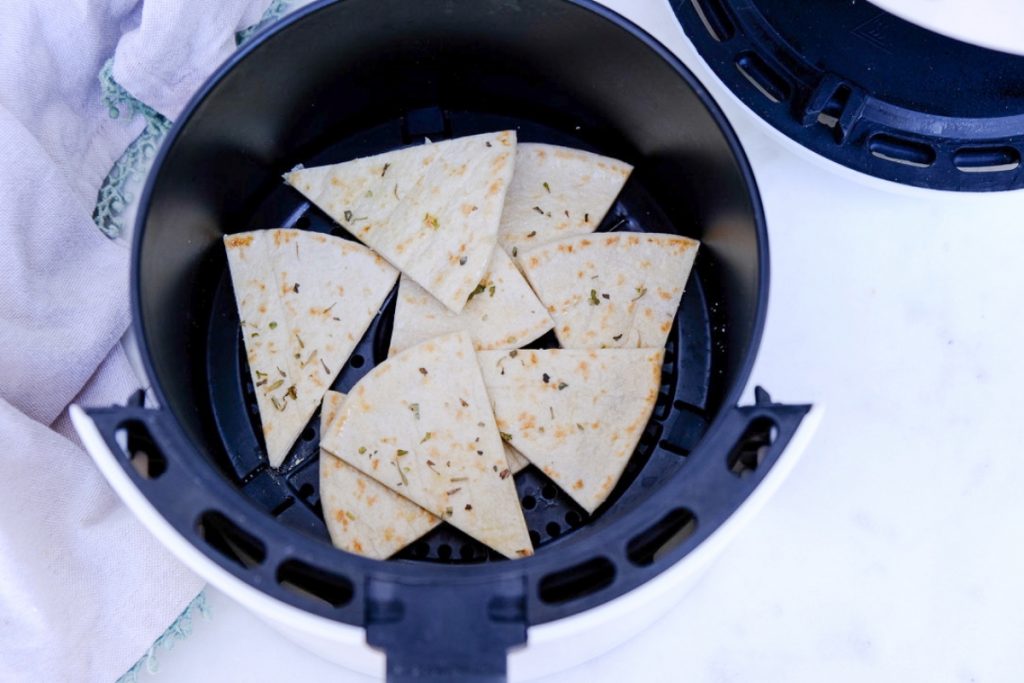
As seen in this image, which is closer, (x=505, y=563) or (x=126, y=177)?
(x=505, y=563)

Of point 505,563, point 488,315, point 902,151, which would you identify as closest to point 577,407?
point 488,315

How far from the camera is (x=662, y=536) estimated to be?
0.60 meters

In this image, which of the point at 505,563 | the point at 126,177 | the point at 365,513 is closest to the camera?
the point at 505,563

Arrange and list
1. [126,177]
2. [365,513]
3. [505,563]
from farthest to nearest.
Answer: [126,177] < [365,513] < [505,563]

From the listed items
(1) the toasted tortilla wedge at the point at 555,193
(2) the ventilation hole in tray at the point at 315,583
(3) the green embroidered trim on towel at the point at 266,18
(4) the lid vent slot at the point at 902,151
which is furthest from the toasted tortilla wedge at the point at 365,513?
(4) the lid vent slot at the point at 902,151

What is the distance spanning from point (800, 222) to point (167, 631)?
2.00 feet

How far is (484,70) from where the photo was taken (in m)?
0.80

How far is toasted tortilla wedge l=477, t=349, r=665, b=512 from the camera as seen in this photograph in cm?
73

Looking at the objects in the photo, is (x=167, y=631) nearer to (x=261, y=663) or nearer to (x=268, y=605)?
(x=261, y=663)

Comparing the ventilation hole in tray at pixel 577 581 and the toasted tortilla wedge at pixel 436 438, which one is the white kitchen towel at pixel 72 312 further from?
the ventilation hole in tray at pixel 577 581

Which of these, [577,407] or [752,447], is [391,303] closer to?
[577,407]

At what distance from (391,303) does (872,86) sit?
1.35 ft

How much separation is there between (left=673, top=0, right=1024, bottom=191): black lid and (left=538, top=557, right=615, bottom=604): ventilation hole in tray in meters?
0.40

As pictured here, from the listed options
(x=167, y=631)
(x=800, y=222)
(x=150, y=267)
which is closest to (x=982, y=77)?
(x=800, y=222)
